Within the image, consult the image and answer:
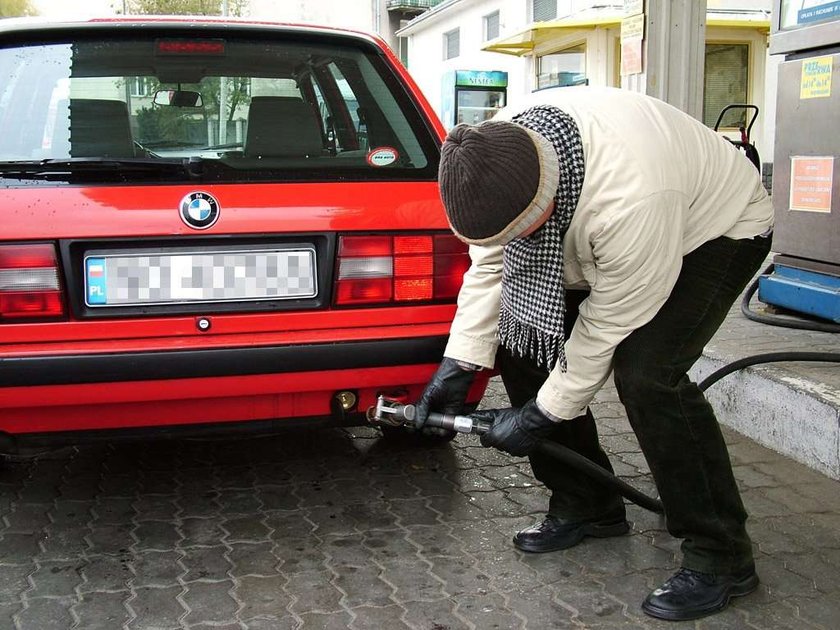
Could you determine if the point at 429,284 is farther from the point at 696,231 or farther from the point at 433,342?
the point at 696,231

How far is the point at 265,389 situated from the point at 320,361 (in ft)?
0.60

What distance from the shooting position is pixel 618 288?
2322mm

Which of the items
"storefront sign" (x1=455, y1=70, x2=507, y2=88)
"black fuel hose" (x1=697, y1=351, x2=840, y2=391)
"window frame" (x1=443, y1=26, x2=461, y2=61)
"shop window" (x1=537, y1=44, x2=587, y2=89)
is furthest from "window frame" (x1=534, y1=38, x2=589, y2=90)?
"black fuel hose" (x1=697, y1=351, x2=840, y2=391)

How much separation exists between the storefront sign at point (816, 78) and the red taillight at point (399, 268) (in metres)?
2.60

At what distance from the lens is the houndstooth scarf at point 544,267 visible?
2.25 m

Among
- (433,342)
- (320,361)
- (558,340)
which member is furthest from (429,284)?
(558,340)

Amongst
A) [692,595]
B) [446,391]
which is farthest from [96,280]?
[692,595]

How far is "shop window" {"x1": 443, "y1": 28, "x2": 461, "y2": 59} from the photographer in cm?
3447

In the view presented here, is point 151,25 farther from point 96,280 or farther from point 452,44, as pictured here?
point 452,44

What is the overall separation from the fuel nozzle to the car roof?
1.27 m

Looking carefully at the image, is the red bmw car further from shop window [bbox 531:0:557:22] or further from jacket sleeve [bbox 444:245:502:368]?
shop window [bbox 531:0:557:22]

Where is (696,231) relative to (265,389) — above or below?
above

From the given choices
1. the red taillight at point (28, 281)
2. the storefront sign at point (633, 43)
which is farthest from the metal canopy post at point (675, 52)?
the red taillight at point (28, 281)

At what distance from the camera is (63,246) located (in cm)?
276
